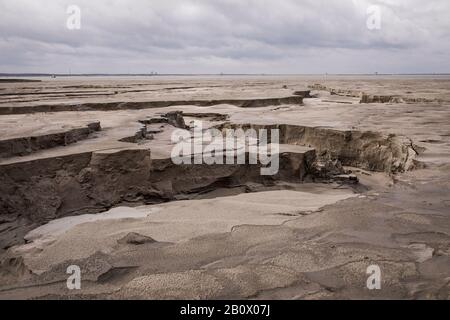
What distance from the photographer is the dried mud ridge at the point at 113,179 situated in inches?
186

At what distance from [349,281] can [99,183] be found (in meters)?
→ 3.74

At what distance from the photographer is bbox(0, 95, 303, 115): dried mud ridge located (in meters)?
11.3

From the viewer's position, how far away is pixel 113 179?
17.3 ft

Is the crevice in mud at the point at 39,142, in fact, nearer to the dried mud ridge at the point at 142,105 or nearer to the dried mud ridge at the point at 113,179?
the dried mud ridge at the point at 113,179

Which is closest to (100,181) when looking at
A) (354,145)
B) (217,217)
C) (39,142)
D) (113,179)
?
(113,179)

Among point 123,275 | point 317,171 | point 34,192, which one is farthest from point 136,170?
point 123,275

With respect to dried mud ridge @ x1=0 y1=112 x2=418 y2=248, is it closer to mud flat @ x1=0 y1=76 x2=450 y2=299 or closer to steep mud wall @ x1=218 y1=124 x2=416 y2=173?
mud flat @ x1=0 y1=76 x2=450 y2=299

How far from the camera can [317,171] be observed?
6180 millimetres

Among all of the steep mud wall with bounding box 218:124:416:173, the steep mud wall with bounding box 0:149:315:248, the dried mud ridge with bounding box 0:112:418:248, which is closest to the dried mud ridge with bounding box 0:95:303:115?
the steep mud wall with bounding box 218:124:416:173

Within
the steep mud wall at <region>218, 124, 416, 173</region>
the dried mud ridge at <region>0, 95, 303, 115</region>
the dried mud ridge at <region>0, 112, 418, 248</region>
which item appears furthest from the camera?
the dried mud ridge at <region>0, 95, 303, 115</region>

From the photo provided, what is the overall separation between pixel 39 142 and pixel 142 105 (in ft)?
24.6

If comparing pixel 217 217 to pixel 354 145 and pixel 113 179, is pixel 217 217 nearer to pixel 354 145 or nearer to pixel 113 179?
pixel 113 179

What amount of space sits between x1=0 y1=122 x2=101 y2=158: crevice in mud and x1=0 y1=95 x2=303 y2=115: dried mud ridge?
5.43 metres
